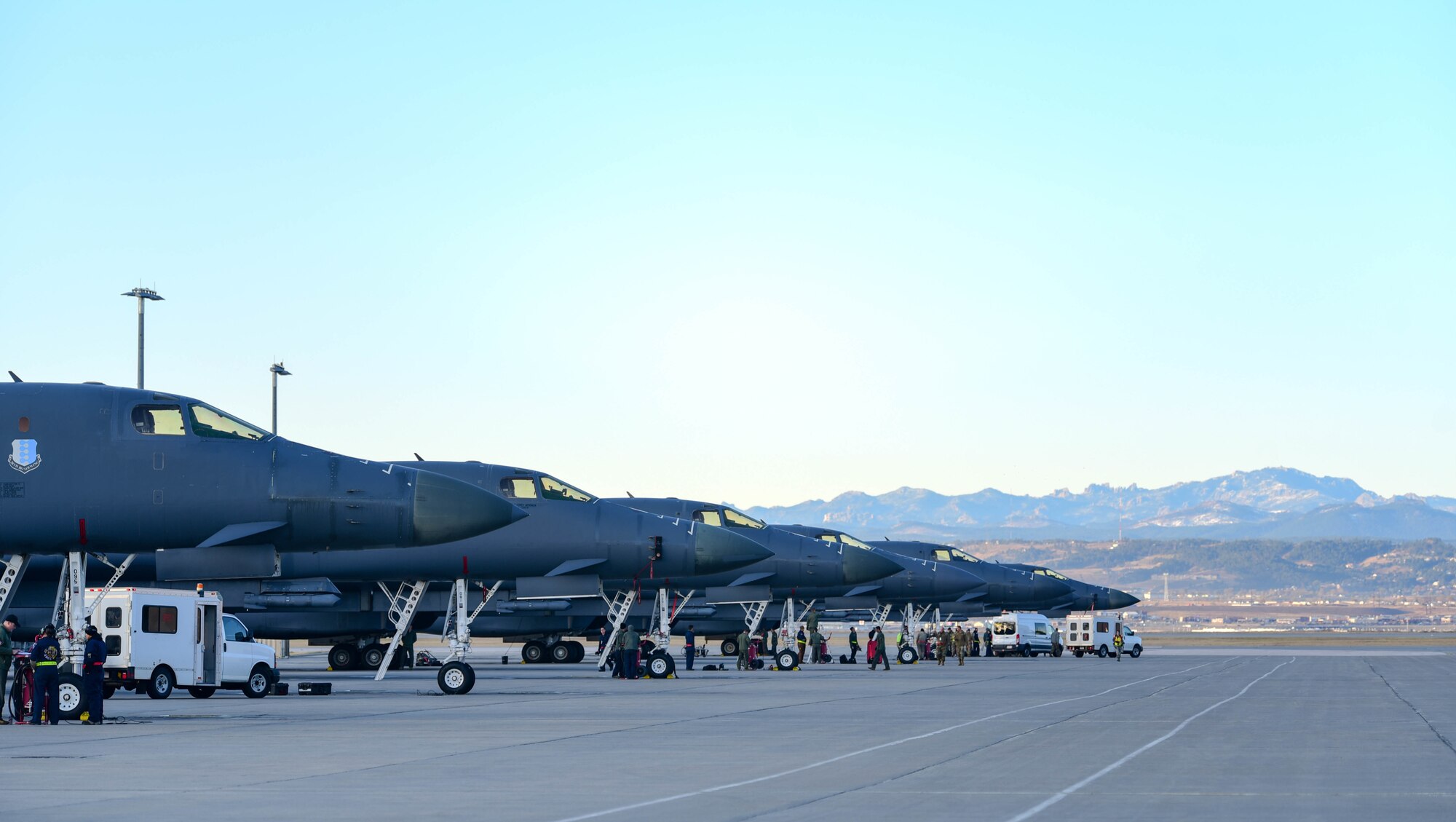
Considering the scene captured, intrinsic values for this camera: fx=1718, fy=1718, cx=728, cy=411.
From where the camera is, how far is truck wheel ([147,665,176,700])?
3306 centimetres

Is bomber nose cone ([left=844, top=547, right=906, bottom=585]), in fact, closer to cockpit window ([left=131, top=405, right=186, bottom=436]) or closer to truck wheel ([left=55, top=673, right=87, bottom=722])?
cockpit window ([left=131, top=405, right=186, bottom=436])

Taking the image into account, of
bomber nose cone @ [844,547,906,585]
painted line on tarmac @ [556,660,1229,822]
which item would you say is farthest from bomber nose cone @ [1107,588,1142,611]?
painted line on tarmac @ [556,660,1229,822]

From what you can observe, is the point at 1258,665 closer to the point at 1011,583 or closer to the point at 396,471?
the point at 1011,583

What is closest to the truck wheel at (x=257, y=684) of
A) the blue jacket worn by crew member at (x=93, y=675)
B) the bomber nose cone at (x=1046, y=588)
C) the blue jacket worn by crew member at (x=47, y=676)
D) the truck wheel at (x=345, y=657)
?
the blue jacket worn by crew member at (x=93, y=675)

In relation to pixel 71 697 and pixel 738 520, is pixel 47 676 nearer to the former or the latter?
pixel 71 697

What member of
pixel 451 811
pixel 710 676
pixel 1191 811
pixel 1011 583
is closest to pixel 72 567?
pixel 451 811

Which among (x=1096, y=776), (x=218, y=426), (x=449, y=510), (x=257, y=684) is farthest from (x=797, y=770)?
(x=257, y=684)

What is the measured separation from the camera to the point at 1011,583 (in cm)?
7375

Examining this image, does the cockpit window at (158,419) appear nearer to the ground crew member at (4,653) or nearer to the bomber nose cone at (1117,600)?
Result: the ground crew member at (4,653)

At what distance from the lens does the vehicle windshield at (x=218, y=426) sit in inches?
A: 1064

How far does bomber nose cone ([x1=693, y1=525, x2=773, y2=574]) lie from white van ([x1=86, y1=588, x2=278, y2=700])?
10.8 meters

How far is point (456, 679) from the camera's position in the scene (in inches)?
1305

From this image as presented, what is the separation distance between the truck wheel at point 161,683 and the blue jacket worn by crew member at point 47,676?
306 inches

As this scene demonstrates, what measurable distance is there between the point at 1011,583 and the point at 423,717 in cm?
4986
